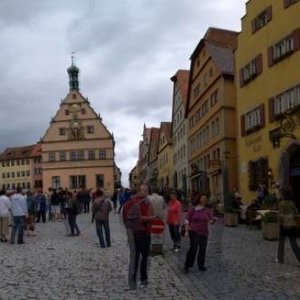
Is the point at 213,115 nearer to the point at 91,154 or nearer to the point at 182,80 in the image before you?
the point at 182,80

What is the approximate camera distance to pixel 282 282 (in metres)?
11.2

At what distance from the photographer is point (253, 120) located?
32656 mm

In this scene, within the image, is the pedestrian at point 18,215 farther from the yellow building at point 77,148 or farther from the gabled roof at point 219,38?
the yellow building at point 77,148

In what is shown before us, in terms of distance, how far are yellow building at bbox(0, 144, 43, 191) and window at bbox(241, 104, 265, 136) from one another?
98587 mm

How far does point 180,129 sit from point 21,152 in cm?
7682

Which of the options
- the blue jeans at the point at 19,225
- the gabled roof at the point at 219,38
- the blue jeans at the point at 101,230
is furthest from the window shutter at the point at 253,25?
the blue jeans at the point at 19,225

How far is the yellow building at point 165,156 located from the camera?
81750 millimetres

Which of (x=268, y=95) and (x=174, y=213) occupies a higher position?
(x=268, y=95)

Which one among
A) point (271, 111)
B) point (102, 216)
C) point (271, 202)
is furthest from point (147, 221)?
point (271, 111)

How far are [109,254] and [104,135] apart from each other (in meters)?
71.6

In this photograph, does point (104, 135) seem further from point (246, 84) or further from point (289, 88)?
point (289, 88)

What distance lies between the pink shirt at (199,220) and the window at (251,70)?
19164 millimetres

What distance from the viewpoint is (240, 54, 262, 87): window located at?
3125 cm

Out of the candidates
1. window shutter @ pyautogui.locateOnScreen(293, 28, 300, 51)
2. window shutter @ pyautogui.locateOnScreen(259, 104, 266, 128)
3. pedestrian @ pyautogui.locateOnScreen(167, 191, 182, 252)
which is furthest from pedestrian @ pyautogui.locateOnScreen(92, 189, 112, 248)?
window shutter @ pyautogui.locateOnScreen(259, 104, 266, 128)
